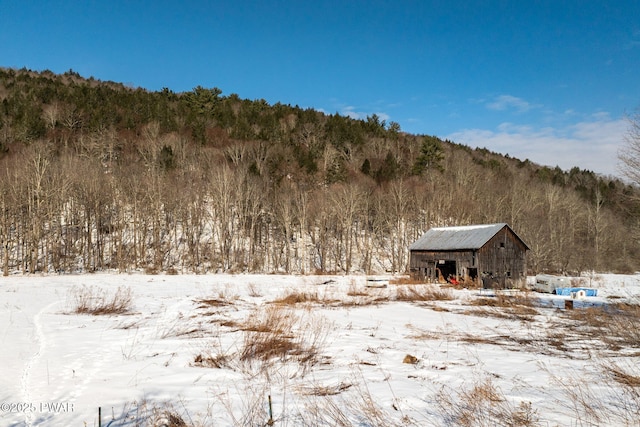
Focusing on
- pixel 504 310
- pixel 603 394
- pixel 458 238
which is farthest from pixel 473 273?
pixel 603 394

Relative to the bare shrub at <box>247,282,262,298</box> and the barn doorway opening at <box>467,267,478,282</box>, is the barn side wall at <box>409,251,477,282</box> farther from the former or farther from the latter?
the bare shrub at <box>247,282,262,298</box>

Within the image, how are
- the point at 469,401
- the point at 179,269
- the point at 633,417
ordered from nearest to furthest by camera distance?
the point at 633,417
the point at 469,401
the point at 179,269

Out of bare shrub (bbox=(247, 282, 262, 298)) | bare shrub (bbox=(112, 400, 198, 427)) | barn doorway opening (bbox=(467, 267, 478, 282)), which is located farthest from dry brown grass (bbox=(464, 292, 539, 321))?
bare shrub (bbox=(112, 400, 198, 427))

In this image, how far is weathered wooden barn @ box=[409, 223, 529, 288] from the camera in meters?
30.7

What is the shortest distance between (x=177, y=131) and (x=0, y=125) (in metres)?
21.9

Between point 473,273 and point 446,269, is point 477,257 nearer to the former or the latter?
point 473,273

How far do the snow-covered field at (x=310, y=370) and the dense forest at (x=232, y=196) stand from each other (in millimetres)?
27943

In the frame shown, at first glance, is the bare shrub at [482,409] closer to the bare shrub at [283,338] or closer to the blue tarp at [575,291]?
the bare shrub at [283,338]

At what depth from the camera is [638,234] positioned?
22.0 meters

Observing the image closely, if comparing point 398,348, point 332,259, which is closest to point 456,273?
point 332,259

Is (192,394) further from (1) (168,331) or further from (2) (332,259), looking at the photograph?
(2) (332,259)

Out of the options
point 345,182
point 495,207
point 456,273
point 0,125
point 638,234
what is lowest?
point 456,273

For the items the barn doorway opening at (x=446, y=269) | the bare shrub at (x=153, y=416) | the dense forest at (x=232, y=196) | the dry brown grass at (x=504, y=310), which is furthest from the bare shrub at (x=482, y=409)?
the dense forest at (x=232, y=196)

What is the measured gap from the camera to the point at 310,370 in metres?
7.24
